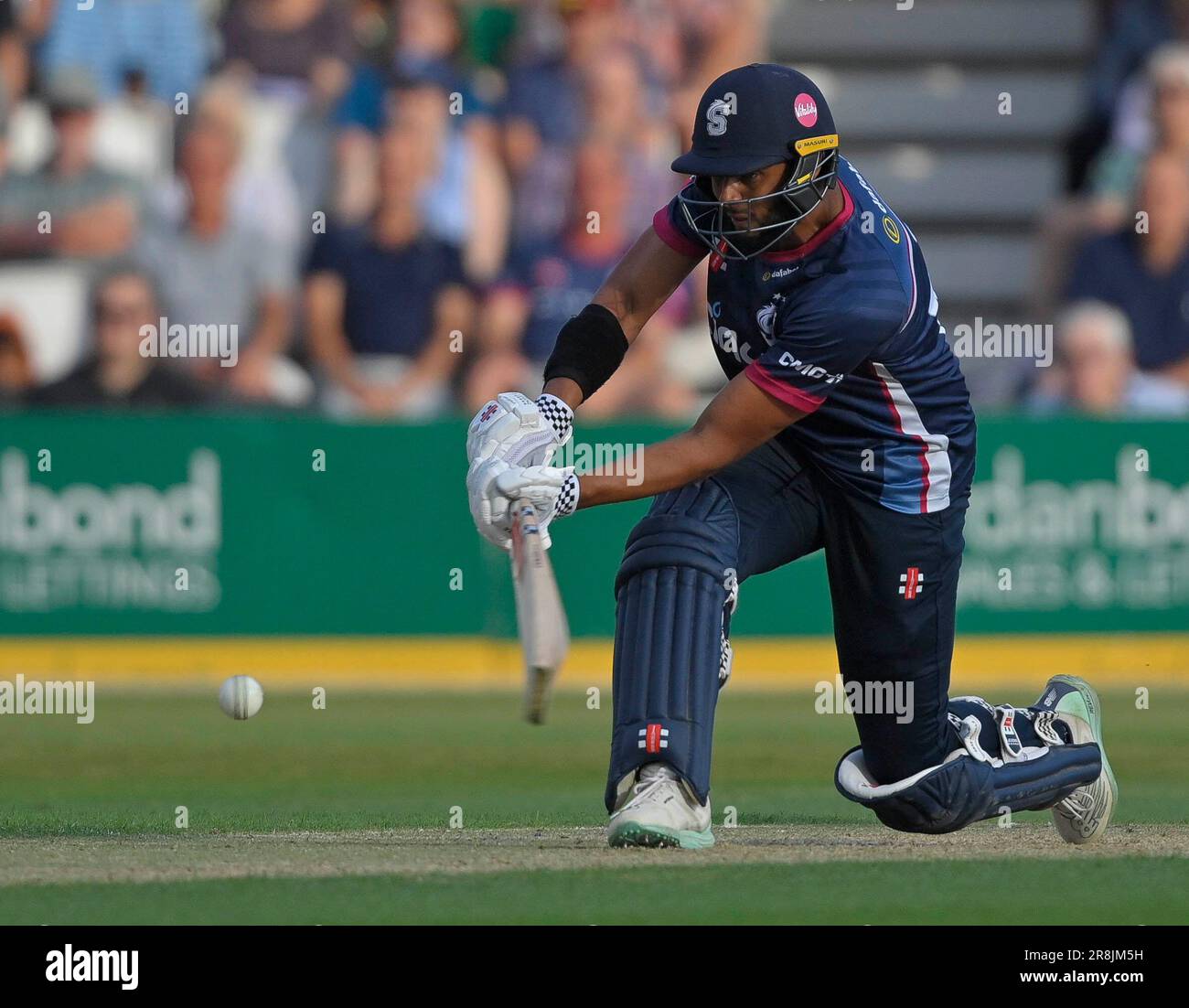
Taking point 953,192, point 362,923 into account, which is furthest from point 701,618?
point 953,192

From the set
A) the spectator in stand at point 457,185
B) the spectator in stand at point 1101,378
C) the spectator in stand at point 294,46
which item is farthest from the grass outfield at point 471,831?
the spectator in stand at point 294,46

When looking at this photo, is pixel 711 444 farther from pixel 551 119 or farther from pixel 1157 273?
pixel 1157 273

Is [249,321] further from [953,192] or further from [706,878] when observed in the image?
[706,878]

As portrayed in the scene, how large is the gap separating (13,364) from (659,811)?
9752mm

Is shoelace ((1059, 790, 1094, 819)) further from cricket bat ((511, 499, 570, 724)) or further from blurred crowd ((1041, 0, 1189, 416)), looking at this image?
blurred crowd ((1041, 0, 1189, 416))

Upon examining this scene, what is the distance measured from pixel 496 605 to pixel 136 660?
222cm

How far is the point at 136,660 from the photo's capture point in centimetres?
1288

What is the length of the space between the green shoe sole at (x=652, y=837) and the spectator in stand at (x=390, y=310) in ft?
28.0

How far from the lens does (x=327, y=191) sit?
1432cm

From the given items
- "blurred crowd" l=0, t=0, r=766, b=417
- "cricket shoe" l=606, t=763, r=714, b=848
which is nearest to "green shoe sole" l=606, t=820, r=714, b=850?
"cricket shoe" l=606, t=763, r=714, b=848

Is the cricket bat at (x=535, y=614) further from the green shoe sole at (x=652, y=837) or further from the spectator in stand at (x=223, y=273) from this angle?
the spectator in stand at (x=223, y=273)

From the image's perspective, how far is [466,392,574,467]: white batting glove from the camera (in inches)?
214

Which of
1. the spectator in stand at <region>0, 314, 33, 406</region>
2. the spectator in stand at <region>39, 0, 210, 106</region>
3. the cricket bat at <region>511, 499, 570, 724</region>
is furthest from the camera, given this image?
the spectator in stand at <region>39, 0, 210, 106</region>

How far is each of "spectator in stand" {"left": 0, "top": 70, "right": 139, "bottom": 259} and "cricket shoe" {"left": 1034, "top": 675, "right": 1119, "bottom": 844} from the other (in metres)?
9.21
